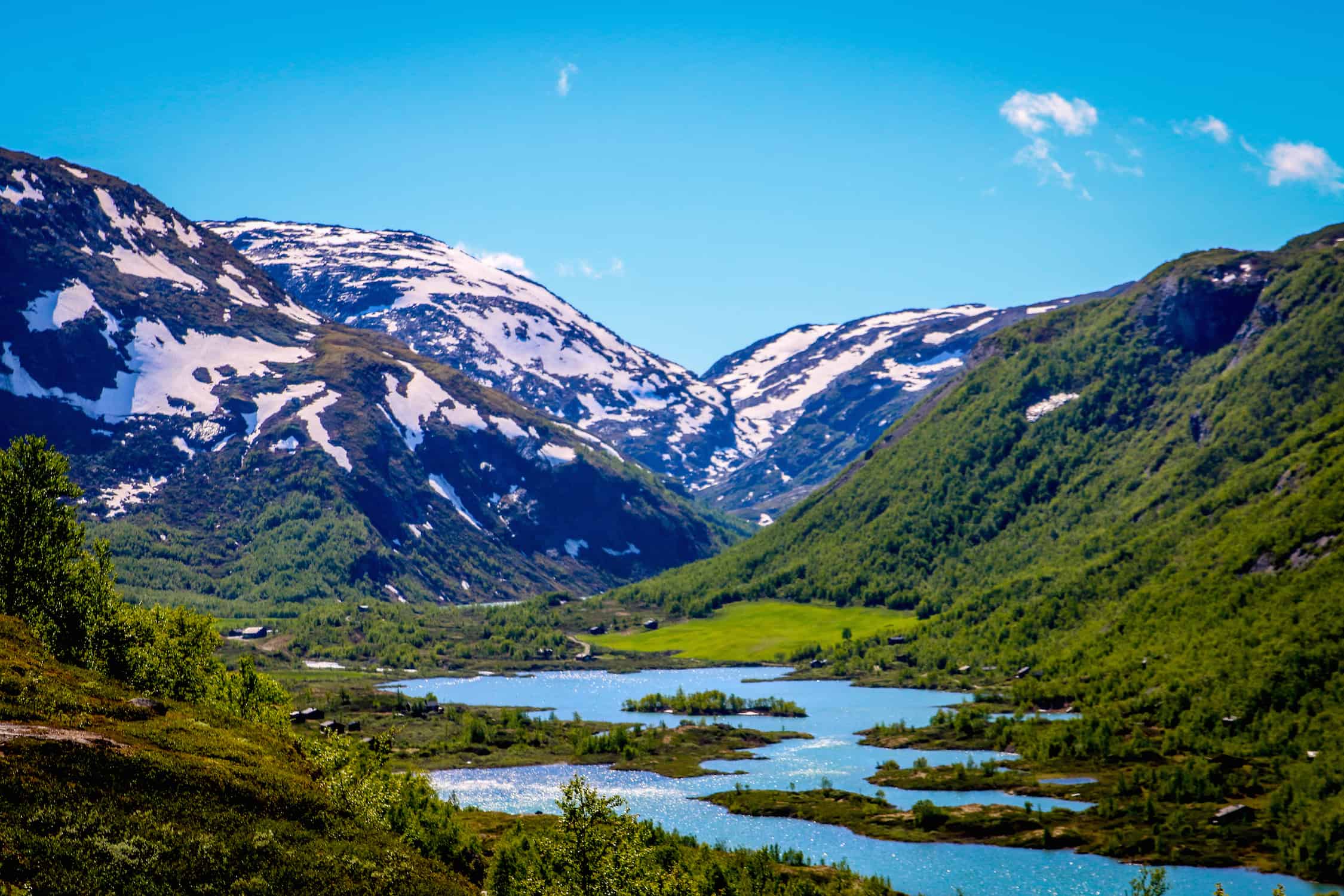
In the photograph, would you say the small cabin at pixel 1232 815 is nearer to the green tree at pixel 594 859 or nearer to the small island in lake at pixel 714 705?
the green tree at pixel 594 859

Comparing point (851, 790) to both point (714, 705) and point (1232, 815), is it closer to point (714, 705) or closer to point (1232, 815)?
point (1232, 815)

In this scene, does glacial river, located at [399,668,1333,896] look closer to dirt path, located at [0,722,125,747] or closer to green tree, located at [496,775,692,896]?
green tree, located at [496,775,692,896]

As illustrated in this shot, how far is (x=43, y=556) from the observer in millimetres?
78375

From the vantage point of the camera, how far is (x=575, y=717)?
168 meters

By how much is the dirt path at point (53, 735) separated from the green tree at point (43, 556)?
21060 millimetres

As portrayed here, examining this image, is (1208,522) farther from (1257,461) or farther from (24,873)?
(24,873)

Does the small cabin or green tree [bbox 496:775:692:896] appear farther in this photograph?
the small cabin

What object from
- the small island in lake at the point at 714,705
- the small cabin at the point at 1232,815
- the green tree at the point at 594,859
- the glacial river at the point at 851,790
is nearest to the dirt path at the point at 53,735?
the green tree at the point at 594,859

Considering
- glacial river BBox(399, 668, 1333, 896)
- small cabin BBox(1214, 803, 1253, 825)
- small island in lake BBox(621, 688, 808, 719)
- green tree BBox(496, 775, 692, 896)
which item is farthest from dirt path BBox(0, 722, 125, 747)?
small island in lake BBox(621, 688, 808, 719)

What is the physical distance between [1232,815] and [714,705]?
98.4 metres

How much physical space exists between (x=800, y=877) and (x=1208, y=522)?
139 m

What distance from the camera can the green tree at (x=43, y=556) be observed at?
75.5 m

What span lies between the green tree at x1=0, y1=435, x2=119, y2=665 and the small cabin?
89.9m

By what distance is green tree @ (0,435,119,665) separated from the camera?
7550cm
